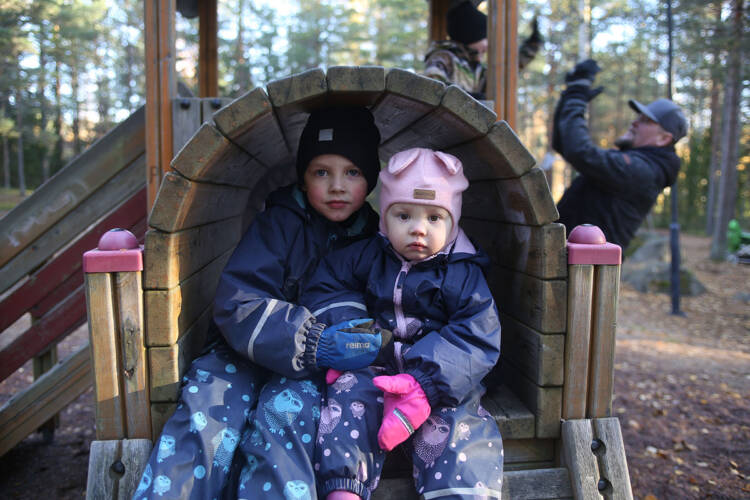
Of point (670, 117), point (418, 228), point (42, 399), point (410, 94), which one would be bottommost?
point (42, 399)

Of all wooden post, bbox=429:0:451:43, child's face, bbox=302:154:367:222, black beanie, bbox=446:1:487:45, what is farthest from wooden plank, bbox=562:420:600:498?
wooden post, bbox=429:0:451:43

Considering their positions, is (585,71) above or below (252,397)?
above

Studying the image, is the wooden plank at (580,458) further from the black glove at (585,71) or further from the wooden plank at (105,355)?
the black glove at (585,71)

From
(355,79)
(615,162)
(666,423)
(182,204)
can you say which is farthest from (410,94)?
(666,423)

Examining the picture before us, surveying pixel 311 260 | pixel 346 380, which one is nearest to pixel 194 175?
pixel 311 260

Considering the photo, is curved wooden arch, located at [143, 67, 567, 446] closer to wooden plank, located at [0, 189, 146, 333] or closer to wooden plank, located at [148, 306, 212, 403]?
wooden plank, located at [148, 306, 212, 403]

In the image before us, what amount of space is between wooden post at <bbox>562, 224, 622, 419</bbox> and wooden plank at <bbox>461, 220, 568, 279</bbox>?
0.06 m

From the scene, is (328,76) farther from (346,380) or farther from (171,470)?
(171,470)

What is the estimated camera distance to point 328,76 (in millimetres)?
1920

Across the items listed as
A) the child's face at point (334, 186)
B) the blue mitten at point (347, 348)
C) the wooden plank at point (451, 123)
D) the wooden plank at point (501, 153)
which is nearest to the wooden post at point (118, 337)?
the blue mitten at point (347, 348)

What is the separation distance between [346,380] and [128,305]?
858 millimetres

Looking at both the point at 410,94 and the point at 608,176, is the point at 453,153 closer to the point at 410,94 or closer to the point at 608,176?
the point at 410,94

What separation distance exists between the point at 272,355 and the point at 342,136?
1.08 meters

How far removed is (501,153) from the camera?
2.00m
